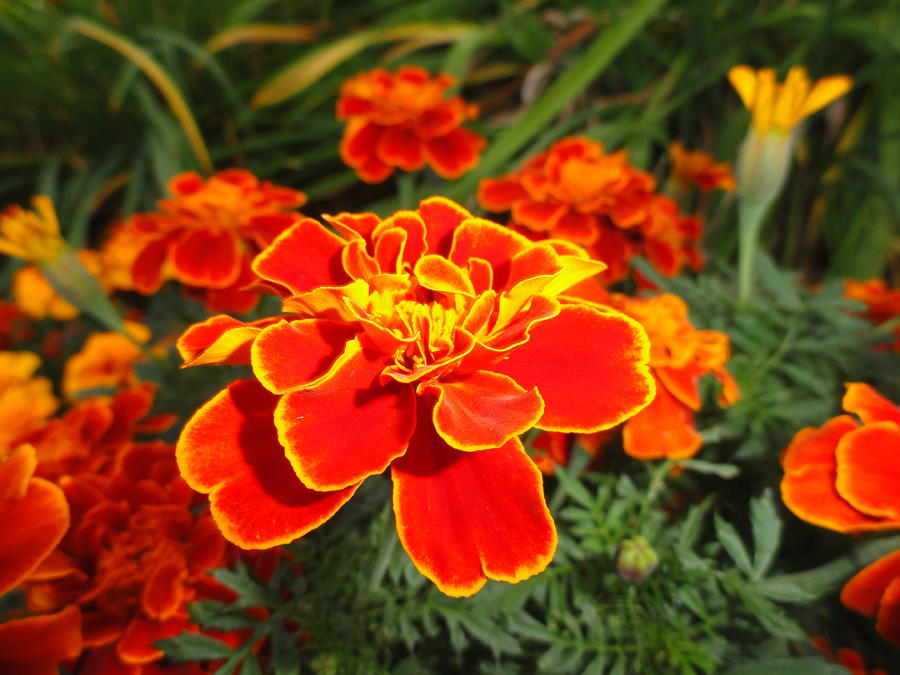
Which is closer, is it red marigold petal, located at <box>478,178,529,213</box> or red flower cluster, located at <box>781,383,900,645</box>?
red flower cluster, located at <box>781,383,900,645</box>

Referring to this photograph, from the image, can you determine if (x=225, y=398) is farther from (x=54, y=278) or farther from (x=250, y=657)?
(x=54, y=278)

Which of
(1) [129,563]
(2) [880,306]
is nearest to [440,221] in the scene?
(1) [129,563]

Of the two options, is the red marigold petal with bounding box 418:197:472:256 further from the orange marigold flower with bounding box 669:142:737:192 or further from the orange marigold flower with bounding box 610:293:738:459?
the orange marigold flower with bounding box 669:142:737:192

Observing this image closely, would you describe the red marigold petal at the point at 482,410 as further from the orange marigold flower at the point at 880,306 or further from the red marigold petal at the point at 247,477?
the orange marigold flower at the point at 880,306

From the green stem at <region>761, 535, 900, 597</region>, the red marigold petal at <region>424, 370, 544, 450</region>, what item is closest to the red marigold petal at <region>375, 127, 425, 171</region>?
the red marigold petal at <region>424, 370, 544, 450</region>

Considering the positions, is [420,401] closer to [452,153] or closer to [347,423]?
[347,423]

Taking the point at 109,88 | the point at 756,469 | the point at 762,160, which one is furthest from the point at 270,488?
the point at 109,88

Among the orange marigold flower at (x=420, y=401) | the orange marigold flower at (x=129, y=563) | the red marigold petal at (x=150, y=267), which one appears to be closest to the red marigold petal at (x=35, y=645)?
the orange marigold flower at (x=129, y=563)
